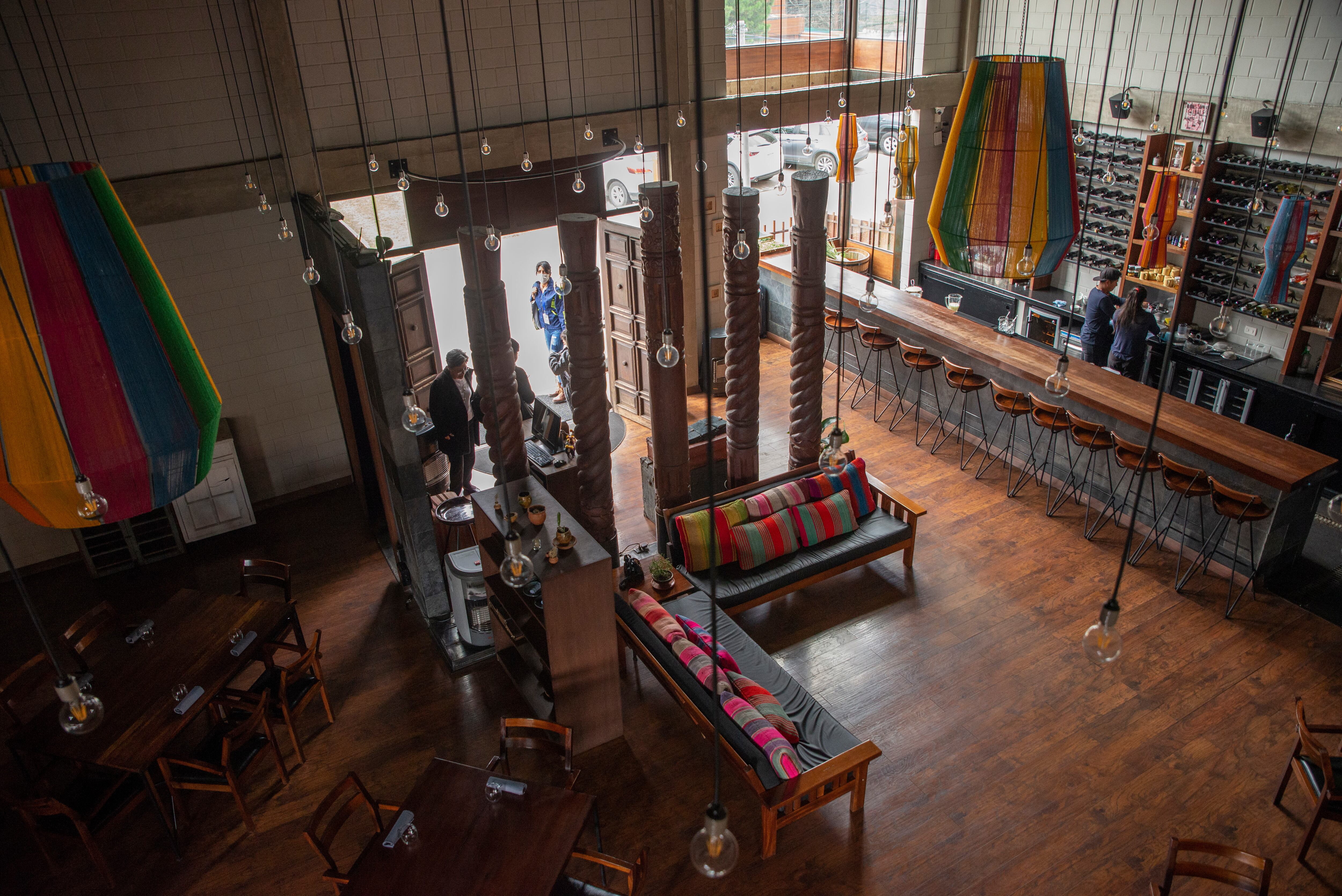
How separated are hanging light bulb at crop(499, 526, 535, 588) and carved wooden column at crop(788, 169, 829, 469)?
15.1 feet

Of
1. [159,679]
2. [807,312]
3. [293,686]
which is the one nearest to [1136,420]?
[807,312]

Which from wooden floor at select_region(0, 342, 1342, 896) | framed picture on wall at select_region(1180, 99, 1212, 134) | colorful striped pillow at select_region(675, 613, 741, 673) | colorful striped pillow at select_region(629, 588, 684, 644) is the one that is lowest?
wooden floor at select_region(0, 342, 1342, 896)

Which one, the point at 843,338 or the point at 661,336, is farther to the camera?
the point at 843,338

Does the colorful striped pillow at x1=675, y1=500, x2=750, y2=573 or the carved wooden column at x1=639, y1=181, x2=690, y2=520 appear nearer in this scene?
the carved wooden column at x1=639, y1=181, x2=690, y2=520

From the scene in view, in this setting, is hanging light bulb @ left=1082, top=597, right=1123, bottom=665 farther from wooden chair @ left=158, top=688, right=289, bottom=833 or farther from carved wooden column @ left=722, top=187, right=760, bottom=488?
wooden chair @ left=158, top=688, right=289, bottom=833

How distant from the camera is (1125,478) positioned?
27.7ft

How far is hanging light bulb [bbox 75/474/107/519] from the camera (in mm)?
2742

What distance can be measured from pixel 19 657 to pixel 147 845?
273 centimetres

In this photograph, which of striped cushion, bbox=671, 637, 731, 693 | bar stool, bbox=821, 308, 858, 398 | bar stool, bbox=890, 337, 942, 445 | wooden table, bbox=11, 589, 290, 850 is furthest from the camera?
bar stool, bbox=821, 308, 858, 398

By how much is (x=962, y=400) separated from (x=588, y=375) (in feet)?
15.7

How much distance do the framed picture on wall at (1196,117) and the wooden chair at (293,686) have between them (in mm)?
9793

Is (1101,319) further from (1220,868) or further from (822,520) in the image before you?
(1220,868)

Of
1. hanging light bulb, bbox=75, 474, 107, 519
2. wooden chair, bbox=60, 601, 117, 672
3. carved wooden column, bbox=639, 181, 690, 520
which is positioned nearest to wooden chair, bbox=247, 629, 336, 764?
wooden chair, bbox=60, 601, 117, 672

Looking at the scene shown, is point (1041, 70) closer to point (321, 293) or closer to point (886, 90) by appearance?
point (321, 293)
